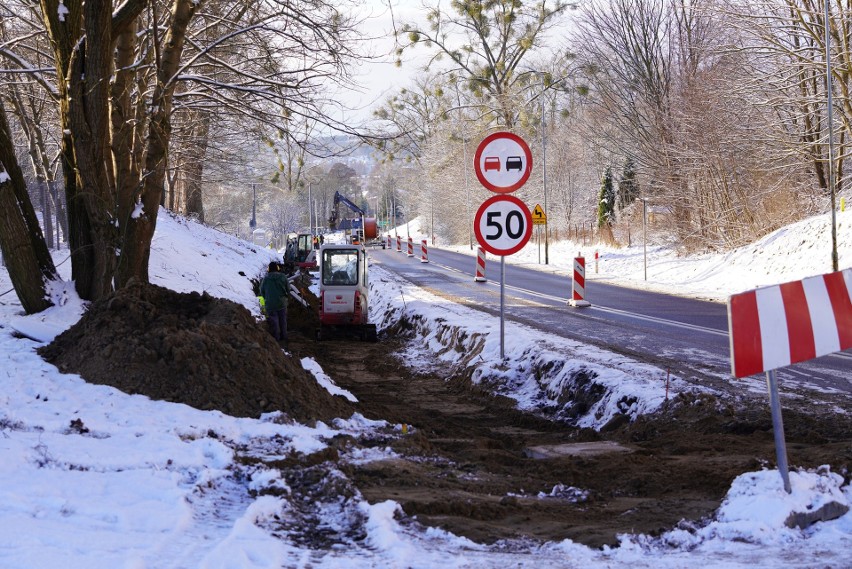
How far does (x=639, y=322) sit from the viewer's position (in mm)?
16172

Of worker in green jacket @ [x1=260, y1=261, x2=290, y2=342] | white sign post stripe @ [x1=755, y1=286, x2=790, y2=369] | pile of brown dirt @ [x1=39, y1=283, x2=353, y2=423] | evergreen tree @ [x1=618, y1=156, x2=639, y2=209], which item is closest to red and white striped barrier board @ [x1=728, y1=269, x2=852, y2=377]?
white sign post stripe @ [x1=755, y1=286, x2=790, y2=369]

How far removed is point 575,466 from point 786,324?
2.00m

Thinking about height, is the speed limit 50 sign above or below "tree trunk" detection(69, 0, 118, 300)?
below

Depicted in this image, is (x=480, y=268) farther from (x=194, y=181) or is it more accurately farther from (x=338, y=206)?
(x=338, y=206)

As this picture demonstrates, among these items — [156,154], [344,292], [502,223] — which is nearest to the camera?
[502,223]

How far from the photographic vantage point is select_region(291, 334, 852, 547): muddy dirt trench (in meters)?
4.74

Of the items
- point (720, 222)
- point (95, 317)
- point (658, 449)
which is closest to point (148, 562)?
point (658, 449)

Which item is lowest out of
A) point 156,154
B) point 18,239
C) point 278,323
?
point 278,323

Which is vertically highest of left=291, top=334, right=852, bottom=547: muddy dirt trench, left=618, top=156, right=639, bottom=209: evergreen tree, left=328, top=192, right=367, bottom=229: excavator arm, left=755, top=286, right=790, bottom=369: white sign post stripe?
left=618, top=156, right=639, bottom=209: evergreen tree

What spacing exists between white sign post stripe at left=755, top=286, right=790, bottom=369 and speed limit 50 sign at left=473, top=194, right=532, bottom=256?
547 cm

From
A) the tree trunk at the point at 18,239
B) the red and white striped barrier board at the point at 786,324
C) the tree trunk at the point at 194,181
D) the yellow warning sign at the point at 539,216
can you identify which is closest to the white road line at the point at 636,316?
the red and white striped barrier board at the point at 786,324

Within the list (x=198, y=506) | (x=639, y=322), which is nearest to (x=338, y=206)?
(x=639, y=322)

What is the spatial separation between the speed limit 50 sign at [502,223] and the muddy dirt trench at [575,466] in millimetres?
2118

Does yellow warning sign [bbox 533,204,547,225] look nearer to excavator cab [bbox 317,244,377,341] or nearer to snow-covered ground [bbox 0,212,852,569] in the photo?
excavator cab [bbox 317,244,377,341]
